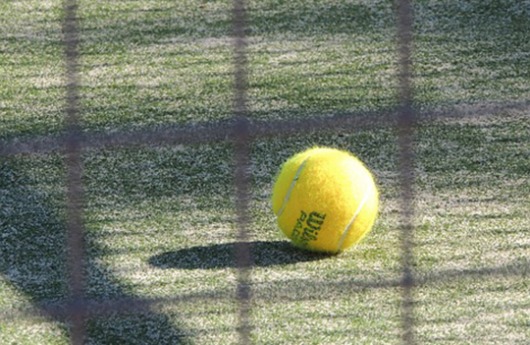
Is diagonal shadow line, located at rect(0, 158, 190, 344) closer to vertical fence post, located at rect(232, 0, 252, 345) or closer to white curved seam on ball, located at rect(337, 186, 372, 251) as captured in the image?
vertical fence post, located at rect(232, 0, 252, 345)

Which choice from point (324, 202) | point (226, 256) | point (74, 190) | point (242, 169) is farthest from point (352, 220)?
point (74, 190)

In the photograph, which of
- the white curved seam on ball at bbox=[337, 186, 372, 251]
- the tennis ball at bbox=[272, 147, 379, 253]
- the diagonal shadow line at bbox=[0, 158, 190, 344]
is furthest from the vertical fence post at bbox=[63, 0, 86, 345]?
the white curved seam on ball at bbox=[337, 186, 372, 251]

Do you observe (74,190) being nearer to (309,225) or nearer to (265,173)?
(265,173)

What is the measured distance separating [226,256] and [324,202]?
257 mm

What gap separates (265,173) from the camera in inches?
125

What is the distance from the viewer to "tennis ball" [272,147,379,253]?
2.63 metres

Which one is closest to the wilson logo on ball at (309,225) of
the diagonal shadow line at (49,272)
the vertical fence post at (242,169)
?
the vertical fence post at (242,169)

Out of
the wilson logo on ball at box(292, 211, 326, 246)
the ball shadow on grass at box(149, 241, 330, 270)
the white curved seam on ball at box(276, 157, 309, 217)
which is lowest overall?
the ball shadow on grass at box(149, 241, 330, 270)

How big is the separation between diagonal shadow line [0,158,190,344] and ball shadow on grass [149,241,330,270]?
149 millimetres

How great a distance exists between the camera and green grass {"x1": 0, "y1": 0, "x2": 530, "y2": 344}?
7.96 ft

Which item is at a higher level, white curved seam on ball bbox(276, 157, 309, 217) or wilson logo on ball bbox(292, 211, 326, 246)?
white curved seam on ball bbox(276, 157, 309, 217)

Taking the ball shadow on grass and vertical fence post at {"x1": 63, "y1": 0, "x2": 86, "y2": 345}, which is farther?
the ball shadow on grass

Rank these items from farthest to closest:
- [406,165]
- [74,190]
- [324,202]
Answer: [406,165] < [74,190] < [324,202]

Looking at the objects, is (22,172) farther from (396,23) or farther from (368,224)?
(396,23)
